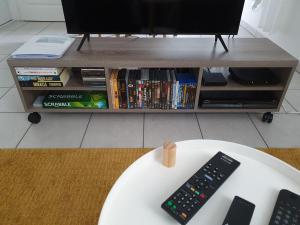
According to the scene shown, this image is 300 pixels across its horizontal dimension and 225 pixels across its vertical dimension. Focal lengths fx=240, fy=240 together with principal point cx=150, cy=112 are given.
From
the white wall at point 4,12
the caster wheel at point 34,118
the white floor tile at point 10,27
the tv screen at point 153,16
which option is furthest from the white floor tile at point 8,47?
the tv screen at point 153,16

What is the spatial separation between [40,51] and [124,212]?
3.45 feet

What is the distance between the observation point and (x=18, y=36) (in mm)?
2887

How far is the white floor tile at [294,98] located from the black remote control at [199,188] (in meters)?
1.20

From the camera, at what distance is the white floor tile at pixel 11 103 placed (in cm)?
161

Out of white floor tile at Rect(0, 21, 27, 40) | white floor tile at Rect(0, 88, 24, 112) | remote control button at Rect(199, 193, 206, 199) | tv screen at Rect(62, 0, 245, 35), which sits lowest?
white floor tile at Rect(0, 21, 27, 40)

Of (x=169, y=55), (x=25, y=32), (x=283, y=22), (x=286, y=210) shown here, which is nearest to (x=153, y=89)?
(x=169, y=55)

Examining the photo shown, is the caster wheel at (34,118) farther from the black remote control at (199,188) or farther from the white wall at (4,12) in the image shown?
the white wall at (4,12)

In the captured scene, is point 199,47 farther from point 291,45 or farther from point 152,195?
point 291,45

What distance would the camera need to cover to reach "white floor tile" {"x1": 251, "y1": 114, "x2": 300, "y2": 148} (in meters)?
1.35

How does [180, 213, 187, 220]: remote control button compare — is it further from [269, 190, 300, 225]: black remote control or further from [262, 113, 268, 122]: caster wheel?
[262, 113, 268, 122]: caster wheel

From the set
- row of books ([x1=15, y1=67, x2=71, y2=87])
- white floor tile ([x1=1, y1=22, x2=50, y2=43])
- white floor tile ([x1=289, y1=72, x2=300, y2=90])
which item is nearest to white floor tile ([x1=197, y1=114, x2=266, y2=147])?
white floor tile ([x1=289, y1=72, x2=300, y2=90])

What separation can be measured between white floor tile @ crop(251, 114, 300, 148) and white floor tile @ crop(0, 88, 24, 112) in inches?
60.9

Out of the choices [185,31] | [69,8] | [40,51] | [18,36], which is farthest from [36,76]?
[18,36]

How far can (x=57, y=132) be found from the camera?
1418 mm
